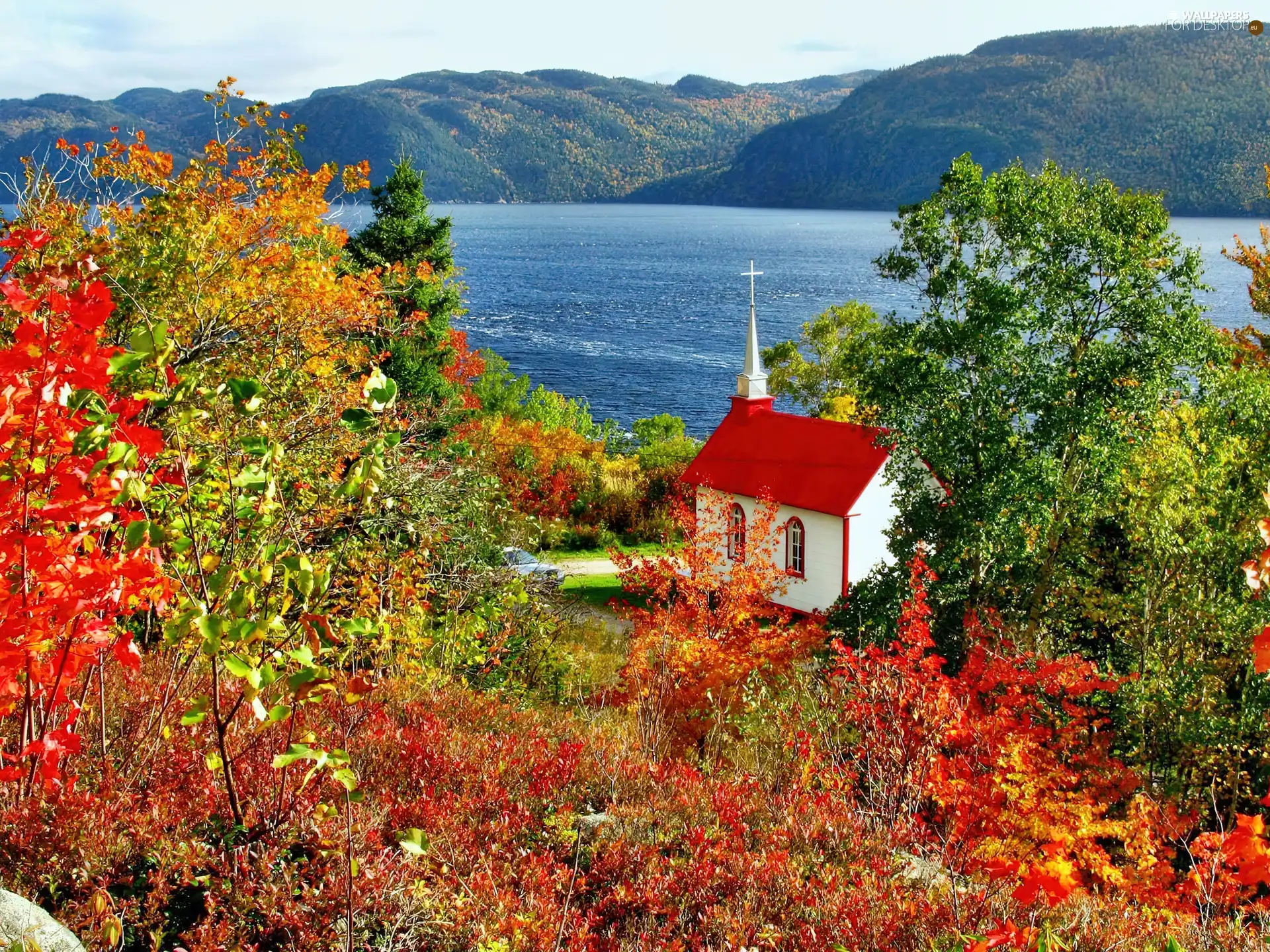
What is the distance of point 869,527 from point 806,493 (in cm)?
189

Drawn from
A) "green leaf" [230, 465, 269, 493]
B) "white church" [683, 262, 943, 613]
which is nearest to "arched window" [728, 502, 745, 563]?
"white church" [683, 262, 943, 613]

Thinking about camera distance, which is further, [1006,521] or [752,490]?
[752,490]

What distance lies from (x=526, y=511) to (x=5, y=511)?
102 feet

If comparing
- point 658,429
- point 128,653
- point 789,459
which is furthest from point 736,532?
point 128,653

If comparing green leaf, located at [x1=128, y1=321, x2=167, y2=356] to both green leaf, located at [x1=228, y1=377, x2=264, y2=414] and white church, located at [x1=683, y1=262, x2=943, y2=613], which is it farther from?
white church, located at [x1=683, y1=262, x2=943, y2=613]

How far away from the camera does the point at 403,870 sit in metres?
5.11

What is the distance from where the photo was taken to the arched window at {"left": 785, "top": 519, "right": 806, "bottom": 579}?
2775 centimetres

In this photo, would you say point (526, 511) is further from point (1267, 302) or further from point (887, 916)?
point (887, 916)

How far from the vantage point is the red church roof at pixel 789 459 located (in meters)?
26.9

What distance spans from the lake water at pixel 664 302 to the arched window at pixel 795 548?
2782cm

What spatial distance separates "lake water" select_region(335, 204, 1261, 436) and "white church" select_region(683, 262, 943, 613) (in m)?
24.8

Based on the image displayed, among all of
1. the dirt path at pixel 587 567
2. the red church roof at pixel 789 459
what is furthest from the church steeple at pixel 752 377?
the dirt path at pixel 587 567

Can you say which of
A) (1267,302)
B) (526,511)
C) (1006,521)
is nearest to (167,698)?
(1006,521)

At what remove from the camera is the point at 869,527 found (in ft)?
88.2
